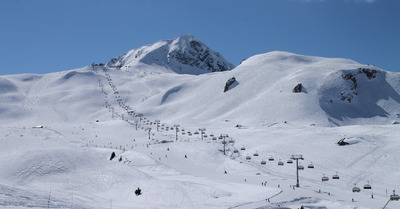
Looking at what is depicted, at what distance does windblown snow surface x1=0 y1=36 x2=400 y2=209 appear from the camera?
34.7 metres

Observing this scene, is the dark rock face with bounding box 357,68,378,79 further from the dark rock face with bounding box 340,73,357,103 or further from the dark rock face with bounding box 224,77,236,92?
the dark rock face with bounding box 224,77,236,92

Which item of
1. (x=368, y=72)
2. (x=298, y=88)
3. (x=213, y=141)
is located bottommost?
(x=213, y=141)

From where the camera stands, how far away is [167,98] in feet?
526

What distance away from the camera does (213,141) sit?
7469cm

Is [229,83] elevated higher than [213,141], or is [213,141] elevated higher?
[229,83]

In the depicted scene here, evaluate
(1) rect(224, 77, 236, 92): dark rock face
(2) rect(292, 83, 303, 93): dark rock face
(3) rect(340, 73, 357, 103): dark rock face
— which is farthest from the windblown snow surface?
(1) rect(224, 77, 236, 92): dark rock face

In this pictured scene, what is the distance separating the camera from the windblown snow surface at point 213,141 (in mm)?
34719

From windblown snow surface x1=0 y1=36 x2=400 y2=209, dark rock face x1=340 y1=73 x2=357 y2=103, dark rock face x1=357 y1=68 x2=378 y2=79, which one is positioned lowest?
windblown snow surface x1=0 y1=36 x2=400 y2=209

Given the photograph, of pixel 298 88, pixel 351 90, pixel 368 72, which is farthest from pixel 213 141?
pixel 368 72

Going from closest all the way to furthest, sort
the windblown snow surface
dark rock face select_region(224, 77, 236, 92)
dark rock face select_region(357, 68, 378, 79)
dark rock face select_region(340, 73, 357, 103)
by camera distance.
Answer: the windblown snow surface, dark rock face select_region(340, 73, 357, 103), dark rock face select_region(357, 68, 378, 79), dark rock face select_region(224, 77, 236, 92)

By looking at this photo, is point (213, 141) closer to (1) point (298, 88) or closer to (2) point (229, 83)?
(1) point (298, 88)

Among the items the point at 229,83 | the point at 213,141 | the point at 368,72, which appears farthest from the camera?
the point at 229,83

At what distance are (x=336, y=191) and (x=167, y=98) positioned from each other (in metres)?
123

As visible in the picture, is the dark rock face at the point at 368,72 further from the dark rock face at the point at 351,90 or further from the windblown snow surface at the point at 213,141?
the dark rock face at the point at 351,90
